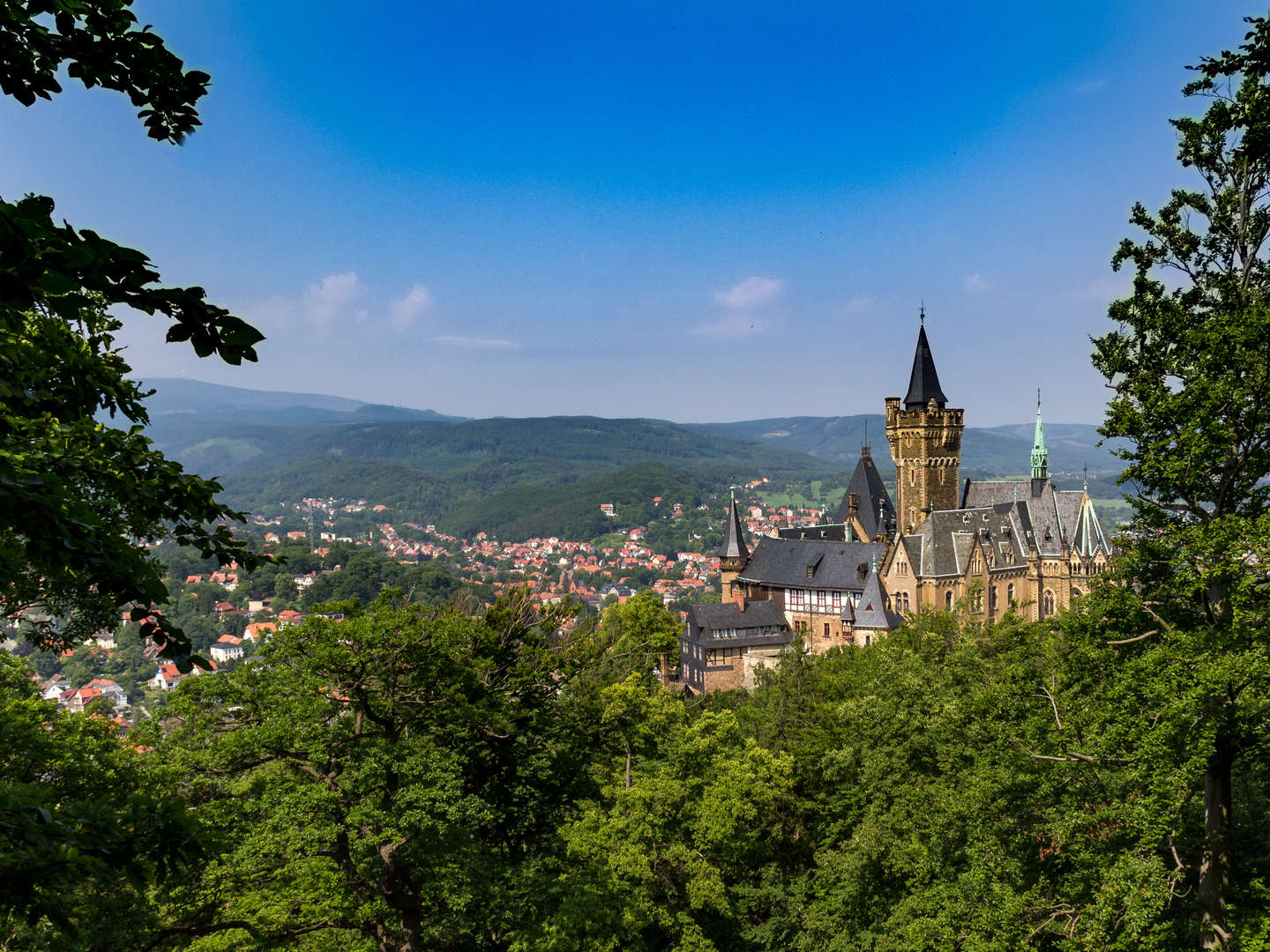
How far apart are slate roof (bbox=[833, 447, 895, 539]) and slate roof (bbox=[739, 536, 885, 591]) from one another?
224 inches

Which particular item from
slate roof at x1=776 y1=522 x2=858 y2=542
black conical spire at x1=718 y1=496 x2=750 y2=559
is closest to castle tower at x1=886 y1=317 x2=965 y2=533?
slate roof at x1=776 y1=522 x2=858 y2=542

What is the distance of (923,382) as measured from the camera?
62031 mm

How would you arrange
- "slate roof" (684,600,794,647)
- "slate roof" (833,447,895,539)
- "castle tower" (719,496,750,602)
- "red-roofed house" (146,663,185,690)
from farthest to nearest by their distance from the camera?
1. "red-roofed house" (146,663,185,690)
2. "slate roof" (833,447,895,539)
3. "castle tower" (719,496,750,602)
4. "slate roof" (684,600,794,647)

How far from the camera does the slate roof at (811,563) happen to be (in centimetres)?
6241

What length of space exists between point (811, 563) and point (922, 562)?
11.4m

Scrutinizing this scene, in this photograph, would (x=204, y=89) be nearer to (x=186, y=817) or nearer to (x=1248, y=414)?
(x=186, y=817)

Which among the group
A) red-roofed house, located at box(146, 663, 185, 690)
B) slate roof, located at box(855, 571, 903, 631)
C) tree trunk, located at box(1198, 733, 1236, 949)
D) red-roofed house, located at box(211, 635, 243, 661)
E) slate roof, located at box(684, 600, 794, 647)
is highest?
tree trunk, located at box(1198, 733, 1236, 949)

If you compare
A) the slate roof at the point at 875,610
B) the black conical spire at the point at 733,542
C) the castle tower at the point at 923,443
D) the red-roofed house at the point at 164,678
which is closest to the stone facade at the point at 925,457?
the castle tower at the point at 923,443

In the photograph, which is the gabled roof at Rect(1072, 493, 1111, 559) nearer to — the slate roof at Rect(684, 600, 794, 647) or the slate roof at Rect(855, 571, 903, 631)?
the slate roof at Rect(855, 571, 903, 631)

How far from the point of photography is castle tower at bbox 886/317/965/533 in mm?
60906

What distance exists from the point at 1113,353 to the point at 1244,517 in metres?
2.94

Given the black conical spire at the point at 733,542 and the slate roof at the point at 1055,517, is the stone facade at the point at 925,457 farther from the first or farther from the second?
the black conical spire at the point at 733,542

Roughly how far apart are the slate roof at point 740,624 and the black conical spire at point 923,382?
20.3 meters

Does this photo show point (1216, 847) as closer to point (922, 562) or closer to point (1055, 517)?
point (922, 562)
